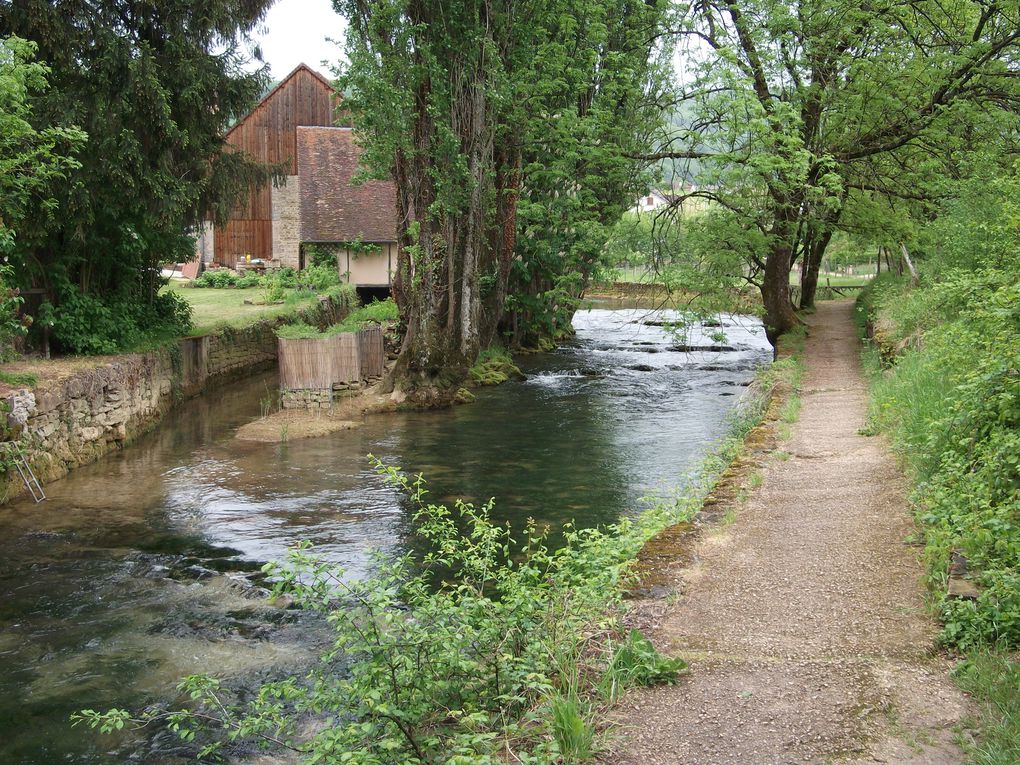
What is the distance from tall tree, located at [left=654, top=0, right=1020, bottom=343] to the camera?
53.0 ft

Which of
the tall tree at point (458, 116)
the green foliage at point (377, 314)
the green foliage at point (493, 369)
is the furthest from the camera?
the green foliage at point (377, 314)

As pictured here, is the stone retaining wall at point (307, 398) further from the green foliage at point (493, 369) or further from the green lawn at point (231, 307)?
the green foliage at point (493, 369)

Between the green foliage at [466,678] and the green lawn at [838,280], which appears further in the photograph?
the green lawn at [838,280]

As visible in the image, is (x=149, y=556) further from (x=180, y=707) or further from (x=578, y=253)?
(x=578, y=253)

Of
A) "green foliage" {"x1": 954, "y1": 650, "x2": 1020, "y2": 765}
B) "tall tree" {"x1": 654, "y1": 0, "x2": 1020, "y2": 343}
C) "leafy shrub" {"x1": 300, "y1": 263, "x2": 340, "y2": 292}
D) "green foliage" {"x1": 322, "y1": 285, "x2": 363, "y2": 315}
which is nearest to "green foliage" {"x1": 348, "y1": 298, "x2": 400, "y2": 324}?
"green foliage" {"x1": 322, "y1": 285, "x2": 363, "y2": 315}

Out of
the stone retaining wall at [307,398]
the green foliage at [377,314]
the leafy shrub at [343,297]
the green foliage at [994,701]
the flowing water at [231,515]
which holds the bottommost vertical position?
the flowing water at [231,515]

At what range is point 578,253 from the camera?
85.4ft

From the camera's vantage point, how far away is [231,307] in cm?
2772

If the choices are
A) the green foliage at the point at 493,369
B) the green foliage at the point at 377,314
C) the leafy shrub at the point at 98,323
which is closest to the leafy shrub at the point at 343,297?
the green foliage at the point at 377,314

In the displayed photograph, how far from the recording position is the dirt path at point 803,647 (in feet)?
13.9

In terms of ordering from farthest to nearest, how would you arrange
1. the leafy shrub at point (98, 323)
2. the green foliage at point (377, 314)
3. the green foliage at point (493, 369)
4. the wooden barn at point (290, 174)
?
the wooden barn at point (290, 174) < the green foliage at point (377, 314) < the green foliage at point (493, 369) < the leafy shrub at point (98, 323)

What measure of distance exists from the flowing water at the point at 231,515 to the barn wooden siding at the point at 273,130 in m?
17.8

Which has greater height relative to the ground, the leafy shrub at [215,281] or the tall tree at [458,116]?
the tall tree at [458,116]

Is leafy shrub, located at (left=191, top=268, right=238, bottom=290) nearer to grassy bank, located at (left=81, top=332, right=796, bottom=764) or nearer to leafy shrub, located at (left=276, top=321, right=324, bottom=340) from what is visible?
leafy shrub, located at (left=276, top=321, right=324, bottom=340)
